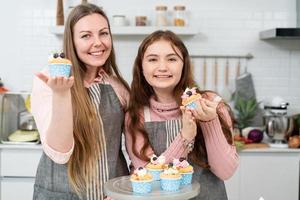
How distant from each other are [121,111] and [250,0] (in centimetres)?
220

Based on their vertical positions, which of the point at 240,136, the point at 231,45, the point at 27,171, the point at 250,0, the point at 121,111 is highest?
the point at 250,0

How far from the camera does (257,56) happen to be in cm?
355

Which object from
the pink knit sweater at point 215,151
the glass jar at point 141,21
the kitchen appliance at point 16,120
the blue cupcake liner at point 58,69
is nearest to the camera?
the blue cupcake liner at point 58,69

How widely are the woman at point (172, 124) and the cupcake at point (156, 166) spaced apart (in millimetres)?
71

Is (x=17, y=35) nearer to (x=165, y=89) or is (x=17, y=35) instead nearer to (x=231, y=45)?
(x=231, y=45)

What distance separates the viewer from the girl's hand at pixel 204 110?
4.86 ft

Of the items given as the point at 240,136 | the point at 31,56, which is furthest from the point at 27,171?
the point at 240,136

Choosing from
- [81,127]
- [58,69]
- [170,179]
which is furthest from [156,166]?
[58,69]

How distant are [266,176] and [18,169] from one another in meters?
1.68

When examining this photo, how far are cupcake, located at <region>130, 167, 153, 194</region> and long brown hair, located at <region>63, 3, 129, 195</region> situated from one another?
236mm

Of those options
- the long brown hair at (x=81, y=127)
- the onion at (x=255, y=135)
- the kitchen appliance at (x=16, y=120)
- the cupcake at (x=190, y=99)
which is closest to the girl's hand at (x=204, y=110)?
the cupcake at (x=190, y=99)

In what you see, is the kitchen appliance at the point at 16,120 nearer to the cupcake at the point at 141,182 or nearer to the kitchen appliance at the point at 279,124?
the kitchen appliance at the point at 279,124

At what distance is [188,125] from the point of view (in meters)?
1.52

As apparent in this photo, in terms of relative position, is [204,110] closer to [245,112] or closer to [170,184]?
[170,184]
